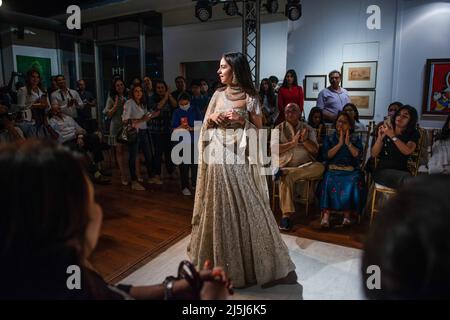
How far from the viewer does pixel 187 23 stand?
755 cm

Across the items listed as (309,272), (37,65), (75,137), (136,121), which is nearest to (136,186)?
(136,121)

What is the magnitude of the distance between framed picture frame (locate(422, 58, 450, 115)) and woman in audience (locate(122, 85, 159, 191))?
155 inches

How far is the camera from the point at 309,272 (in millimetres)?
2520

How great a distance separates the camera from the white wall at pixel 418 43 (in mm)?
4879

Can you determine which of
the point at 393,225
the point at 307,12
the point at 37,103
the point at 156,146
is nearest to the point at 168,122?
the point at 156,146

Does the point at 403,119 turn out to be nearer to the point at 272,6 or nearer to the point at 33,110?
the point at 272,6

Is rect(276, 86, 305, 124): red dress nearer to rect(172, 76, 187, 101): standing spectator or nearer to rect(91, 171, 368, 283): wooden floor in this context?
rect(172, 76, 187, 101): standing spectator

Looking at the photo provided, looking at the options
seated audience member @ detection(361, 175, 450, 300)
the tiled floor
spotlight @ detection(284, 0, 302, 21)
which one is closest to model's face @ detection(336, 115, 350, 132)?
the tiled floor

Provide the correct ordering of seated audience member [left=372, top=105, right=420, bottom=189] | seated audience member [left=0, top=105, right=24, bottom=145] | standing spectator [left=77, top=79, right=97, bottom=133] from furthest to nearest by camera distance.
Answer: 1. standing spectator [left=77, top=79, right=97, bottom=133]
2. seated audience member [left=0, top=105, right=24, bottom=145]
3. seated audience member [left=372, top=105, right=420, bottom=189]

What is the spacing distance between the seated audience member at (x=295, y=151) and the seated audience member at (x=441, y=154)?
1.03 meters

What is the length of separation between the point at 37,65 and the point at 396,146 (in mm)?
8945

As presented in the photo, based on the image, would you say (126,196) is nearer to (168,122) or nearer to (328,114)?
(168,122)

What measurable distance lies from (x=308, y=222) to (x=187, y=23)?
5628mm

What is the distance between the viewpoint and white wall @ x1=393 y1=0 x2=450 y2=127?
4879 millimetres
